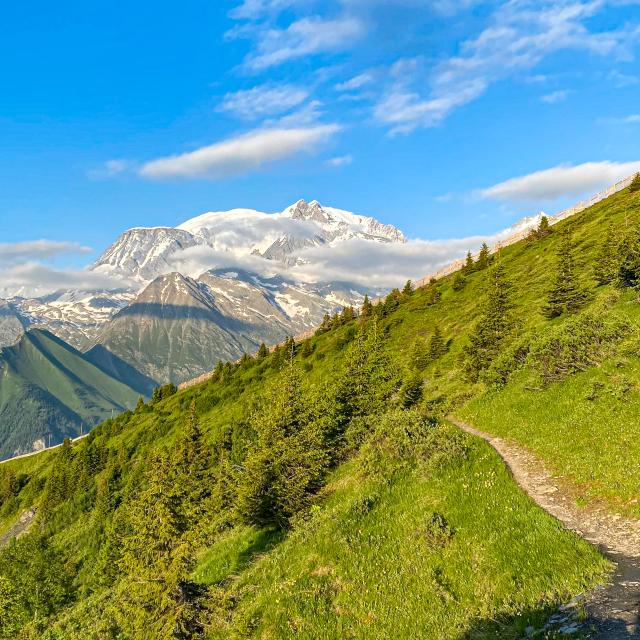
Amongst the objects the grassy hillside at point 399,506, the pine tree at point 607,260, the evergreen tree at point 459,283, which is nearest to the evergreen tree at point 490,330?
the grassy hillside at point 399,506

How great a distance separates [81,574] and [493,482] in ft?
258

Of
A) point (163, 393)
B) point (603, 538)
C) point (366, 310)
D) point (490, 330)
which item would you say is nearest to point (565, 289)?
point (490, 330)

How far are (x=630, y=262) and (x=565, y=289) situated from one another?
503 inches

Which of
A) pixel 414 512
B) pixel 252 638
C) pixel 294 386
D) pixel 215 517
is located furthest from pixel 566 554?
pixel 215 517

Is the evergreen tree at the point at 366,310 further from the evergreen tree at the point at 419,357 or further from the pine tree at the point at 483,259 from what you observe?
the evergreen tree at the point at 419,357

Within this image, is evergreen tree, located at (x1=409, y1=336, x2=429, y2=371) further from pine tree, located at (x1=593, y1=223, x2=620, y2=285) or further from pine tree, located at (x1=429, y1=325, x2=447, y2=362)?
pine tree, located at (x1=593, y1=223, x2=620, y2=285)

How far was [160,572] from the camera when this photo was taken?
13.3m

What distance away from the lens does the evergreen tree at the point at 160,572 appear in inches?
507

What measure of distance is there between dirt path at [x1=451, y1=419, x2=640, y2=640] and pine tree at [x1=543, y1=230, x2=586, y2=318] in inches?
1208

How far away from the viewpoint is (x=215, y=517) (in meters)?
28.7

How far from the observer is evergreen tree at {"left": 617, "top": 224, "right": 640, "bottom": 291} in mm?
32094

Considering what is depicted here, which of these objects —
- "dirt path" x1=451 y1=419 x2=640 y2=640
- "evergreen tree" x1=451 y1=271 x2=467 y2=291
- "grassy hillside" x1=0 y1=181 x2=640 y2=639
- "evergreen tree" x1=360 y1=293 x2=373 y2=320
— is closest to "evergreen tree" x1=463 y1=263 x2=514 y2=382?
"grassy hillside" x1=0 y1=181 x2=640 y2=639

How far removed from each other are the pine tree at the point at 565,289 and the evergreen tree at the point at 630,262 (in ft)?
27.5

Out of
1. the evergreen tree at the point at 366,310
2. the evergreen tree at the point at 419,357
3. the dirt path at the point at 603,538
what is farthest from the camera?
the evergreen tree at the point at 366,310
